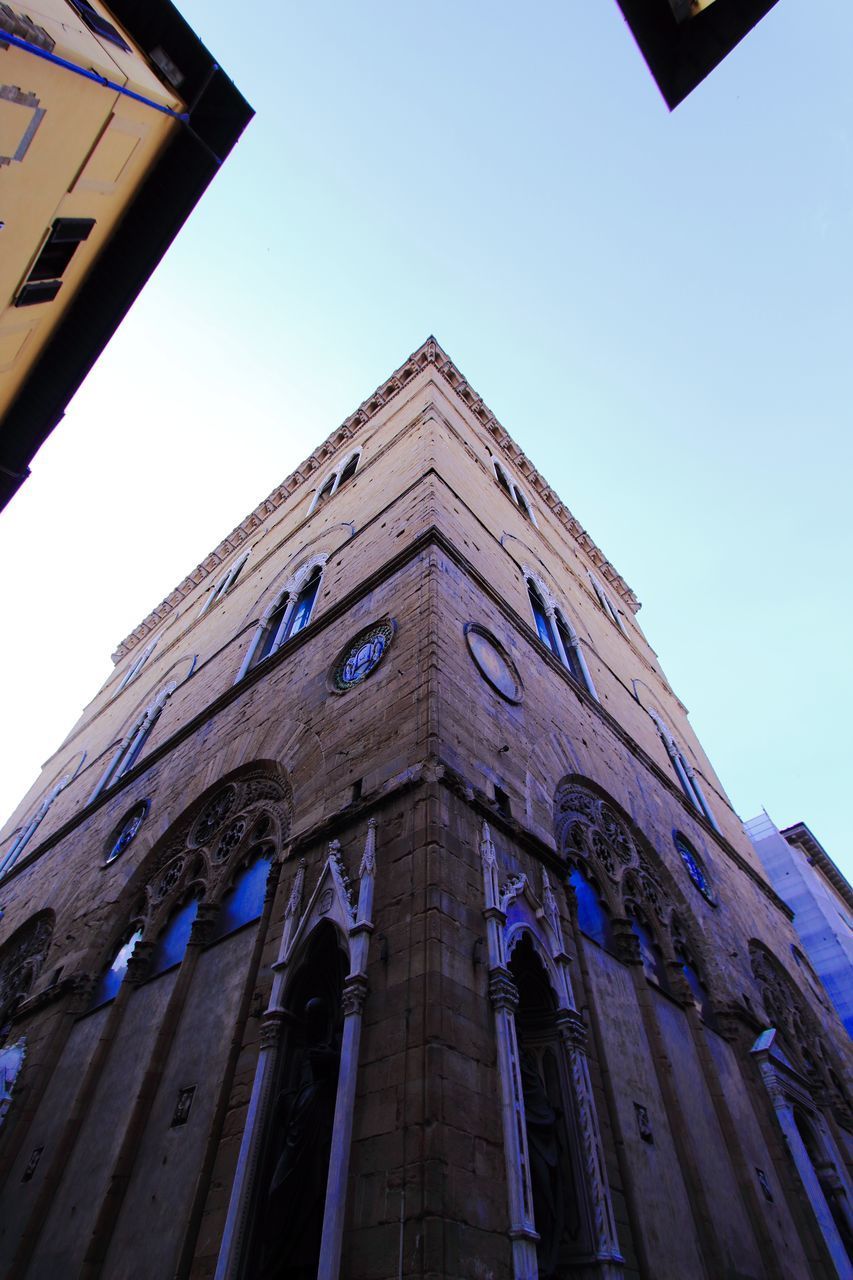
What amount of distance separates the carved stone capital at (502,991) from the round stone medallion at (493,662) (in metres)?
3.31

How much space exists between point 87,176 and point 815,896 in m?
25.2

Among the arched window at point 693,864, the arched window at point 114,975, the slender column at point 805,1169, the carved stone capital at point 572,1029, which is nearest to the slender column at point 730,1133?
the slender column at point 805,1169

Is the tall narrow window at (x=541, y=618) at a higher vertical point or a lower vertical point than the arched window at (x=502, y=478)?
lower

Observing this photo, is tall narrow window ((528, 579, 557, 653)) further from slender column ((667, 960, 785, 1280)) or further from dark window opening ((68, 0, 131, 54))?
dark window opening ((68, 0, 131, 54))

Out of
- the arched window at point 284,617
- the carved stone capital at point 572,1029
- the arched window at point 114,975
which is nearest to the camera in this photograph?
the carved stone capital at point 572,1029

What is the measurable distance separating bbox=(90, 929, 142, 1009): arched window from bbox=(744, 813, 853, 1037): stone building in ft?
51.6

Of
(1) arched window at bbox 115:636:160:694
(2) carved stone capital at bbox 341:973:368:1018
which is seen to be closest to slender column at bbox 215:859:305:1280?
(2) carved stone capital at bbox 341:973:368:1018

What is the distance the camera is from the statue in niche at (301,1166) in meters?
4.15

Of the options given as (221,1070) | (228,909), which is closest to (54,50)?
(228,909)

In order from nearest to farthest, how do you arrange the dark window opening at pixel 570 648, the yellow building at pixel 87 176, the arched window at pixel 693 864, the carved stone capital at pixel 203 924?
the yellow building at pixel 87 176
the carved stone capital at pixel 203 924
the arched window at pixel 693 864
the dark window opening at pixel 570 648

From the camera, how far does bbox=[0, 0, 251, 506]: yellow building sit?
22.4ft

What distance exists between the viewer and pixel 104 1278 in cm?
532

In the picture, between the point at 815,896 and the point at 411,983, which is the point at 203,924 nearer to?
the point at 411,983

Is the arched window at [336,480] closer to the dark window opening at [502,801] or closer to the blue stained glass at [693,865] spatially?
the blue stained glass at [693,865]
